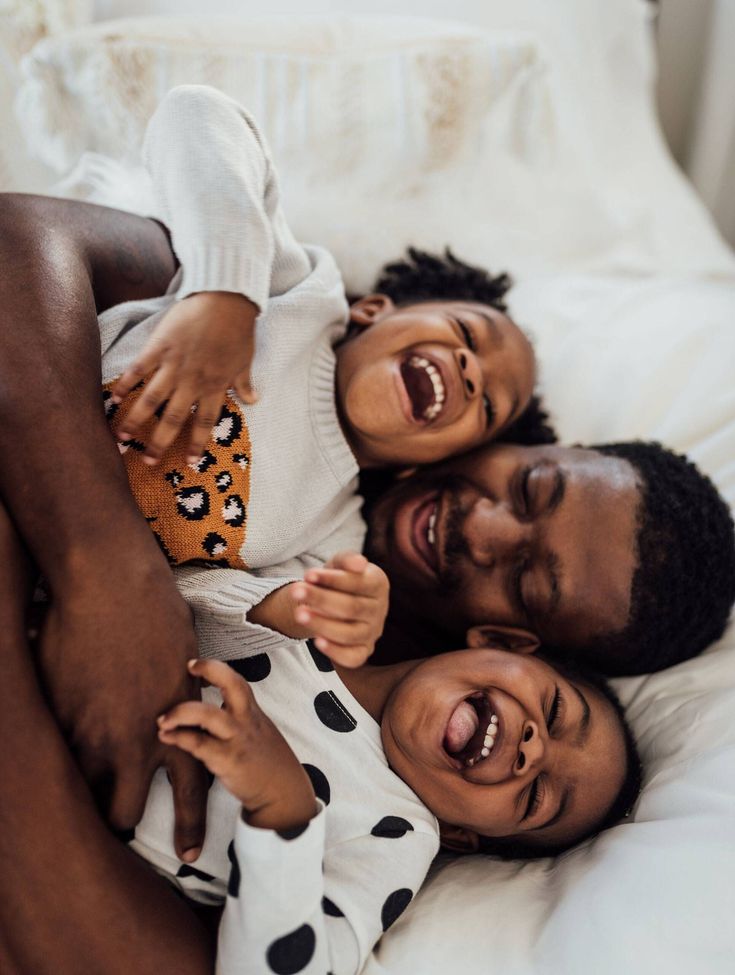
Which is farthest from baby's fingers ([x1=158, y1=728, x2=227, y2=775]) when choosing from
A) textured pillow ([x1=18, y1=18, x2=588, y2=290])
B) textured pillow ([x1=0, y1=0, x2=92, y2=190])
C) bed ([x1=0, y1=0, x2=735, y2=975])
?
textured pillow ([x1=0, y1=0, x2=92, y2=190])

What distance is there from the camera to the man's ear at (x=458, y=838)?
1.05 m

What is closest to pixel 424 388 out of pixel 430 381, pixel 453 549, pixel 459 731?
pixel 430 381

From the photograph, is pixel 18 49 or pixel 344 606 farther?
pixel 18 49

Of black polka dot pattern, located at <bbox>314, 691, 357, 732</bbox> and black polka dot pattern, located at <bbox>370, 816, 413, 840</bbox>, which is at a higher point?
black polka dot pattern, located at <bbox>314, 691, 357, 732</bbox>

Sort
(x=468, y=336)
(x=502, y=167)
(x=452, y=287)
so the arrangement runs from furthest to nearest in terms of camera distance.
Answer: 1. (x=502, y=167)
2. (x=452, y=287)
3. (x=468, y=336)

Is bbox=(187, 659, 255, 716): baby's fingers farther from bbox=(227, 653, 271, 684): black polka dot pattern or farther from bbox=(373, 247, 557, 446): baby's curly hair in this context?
bbox=(373, 247, 557, 446): baby's curly hair

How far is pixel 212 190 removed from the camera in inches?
38.0

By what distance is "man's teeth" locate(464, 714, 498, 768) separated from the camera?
942mm

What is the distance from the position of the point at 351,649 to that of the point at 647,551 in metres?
0.45

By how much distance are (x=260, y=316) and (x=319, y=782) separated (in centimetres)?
55

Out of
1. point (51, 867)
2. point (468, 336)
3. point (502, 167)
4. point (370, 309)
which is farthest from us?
point (502, 167)

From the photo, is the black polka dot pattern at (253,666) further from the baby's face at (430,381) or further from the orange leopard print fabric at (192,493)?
the baby's face at (430,381)

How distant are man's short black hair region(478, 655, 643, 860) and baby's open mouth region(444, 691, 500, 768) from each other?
0.15 metres

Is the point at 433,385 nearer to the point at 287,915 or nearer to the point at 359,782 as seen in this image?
the point at 359,782
